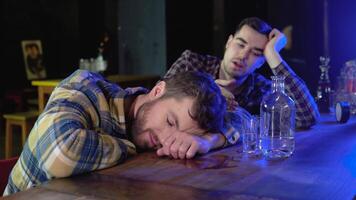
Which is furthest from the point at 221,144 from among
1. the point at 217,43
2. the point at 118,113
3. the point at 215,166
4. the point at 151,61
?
the point at 151,61

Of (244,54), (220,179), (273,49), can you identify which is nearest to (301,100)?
(273,49)

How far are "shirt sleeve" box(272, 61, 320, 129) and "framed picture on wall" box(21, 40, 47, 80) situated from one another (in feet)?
14.5

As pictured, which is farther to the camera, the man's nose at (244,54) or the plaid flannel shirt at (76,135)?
the man's nose at (244,54)

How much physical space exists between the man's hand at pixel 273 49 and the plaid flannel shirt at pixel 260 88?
0.03 m

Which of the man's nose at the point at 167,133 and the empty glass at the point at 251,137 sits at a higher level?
the man's nose at the point at 167,133

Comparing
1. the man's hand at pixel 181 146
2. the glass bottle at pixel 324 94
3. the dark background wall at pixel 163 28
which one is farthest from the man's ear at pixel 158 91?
the dark background wall at pixel 163 28

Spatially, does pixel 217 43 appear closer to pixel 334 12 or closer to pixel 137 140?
pixel 334 12

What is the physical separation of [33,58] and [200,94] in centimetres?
503

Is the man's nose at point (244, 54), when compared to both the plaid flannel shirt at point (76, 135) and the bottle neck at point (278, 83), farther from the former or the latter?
the plaid flannel shirt at point (76, 135)

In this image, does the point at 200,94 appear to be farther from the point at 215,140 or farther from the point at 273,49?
the point at 273,49

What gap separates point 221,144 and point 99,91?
0.44 meters

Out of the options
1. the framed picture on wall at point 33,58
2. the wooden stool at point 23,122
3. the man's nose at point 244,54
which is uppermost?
the man's nose at point 244,54

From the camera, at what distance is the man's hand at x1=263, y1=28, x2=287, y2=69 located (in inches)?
89.0

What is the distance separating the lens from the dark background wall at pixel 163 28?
12.6 ft
